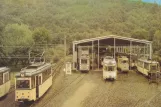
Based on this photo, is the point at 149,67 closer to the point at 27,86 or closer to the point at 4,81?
the point at 27,86


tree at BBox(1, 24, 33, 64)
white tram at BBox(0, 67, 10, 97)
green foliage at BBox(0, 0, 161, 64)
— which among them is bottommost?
white tram at BBox(0, 67, 10, 97)

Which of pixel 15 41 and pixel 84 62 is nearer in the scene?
pixel 84 62

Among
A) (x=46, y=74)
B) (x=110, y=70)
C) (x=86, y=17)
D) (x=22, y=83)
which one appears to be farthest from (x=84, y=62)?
(x=86, y=17)

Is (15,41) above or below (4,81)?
above

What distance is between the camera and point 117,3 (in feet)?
328

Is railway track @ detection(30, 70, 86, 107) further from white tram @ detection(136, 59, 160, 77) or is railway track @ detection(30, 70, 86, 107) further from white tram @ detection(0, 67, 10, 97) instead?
white tram @ detection(136, 59, 160, 77)

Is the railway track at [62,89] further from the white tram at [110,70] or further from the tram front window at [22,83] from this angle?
the white tram at [110,70]

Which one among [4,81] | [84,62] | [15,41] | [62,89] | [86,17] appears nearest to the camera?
[4,81]

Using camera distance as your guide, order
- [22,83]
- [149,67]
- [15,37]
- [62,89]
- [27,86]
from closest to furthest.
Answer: [27,86], [22,83], [62,89], [149,67], [15,37]

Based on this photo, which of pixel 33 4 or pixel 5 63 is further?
pixel 33 4

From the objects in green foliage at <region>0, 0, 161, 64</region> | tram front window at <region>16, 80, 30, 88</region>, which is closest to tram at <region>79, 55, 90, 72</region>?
tram front window at <region>16, 80, 30, 88</region>

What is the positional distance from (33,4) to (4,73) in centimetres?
7481

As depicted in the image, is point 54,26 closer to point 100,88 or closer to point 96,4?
point 96,4

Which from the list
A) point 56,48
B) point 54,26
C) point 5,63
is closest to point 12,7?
point 54,26
